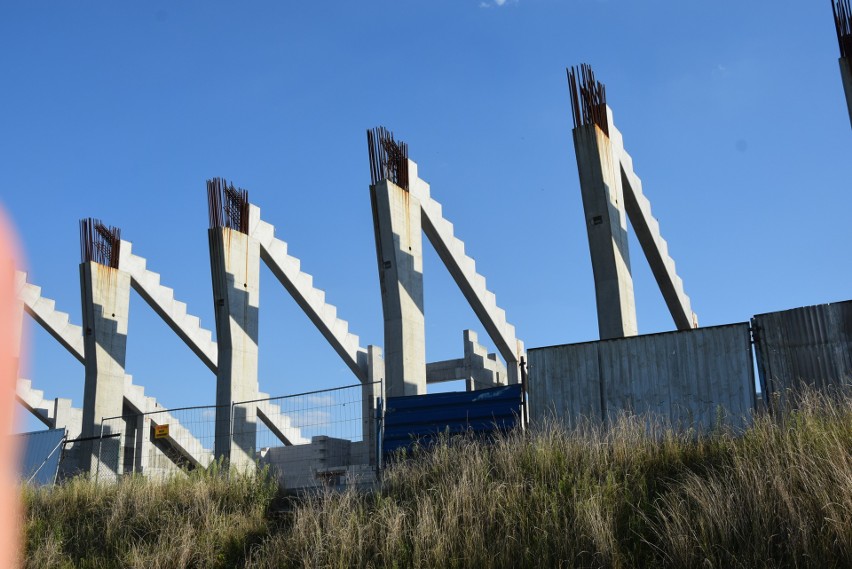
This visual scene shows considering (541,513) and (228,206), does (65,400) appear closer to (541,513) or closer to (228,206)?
(228,206)

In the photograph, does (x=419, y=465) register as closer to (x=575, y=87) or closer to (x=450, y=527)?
(x=450, y=527)

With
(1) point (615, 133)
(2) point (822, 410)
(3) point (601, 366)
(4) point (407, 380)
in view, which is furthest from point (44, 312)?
(2) point (822, 410)

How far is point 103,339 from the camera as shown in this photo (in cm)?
2619

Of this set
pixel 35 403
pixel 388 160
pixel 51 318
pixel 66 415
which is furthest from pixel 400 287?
pixel 35 403

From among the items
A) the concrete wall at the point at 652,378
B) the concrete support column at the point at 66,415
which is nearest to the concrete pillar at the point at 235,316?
the concrete wall at the point at 652,378

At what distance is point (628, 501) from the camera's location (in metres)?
8.69

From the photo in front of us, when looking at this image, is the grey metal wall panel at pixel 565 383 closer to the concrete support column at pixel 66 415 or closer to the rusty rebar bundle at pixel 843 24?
the rusty rebar bundle at pixel 843 24

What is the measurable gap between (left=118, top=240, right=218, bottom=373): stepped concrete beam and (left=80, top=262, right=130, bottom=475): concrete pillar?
0.91 meters

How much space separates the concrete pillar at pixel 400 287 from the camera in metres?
20.5

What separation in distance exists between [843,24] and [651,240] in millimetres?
9722

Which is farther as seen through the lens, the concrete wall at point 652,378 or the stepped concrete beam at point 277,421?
the stepped concrete beam at point 277,421

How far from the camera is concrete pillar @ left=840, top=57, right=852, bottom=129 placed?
1680cm

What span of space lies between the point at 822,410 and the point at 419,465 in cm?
487

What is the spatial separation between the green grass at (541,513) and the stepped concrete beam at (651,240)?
12607mm
